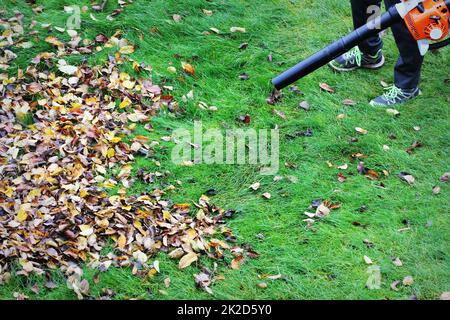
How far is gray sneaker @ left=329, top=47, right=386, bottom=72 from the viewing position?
530 centimetres

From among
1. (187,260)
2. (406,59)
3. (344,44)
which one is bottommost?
(187,260)

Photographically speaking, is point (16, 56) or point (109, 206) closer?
point (109, 206)

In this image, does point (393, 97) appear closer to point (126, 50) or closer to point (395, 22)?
point (395, 22)

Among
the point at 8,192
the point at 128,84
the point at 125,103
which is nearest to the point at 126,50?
the point at 128,84

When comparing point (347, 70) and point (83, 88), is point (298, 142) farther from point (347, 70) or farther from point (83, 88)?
point (83, 88)

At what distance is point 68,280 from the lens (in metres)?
3.53

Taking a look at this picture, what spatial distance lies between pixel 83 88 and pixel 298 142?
1903 millimetres

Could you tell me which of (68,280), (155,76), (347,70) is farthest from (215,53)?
(68,280)

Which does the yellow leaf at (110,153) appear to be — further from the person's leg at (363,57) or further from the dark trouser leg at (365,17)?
the dark trouser leg at (365,17)

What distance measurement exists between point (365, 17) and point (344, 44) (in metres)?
1.57

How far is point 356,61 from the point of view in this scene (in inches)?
208

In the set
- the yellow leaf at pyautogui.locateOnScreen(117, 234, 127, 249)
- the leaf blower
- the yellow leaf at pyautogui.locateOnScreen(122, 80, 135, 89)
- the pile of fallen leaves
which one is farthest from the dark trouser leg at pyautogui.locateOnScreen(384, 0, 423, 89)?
the yellow leaf at pyautogui.locateOnScreen(117, 234, 127, 249)

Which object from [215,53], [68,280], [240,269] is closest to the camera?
[68,280]

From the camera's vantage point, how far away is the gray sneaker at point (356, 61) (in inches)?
209
